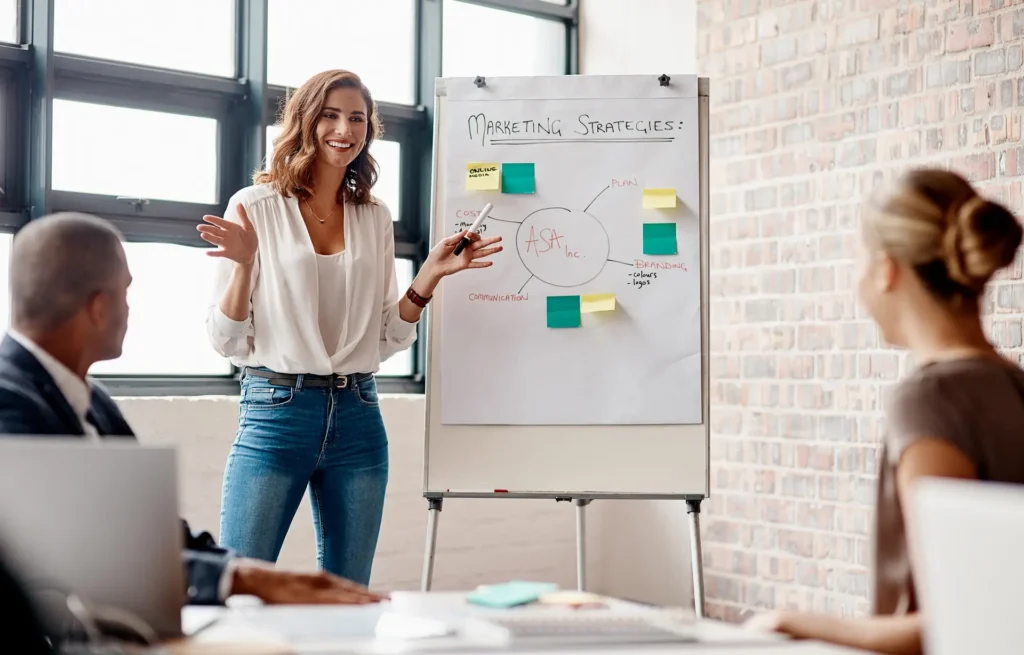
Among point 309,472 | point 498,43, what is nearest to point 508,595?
point 309,472

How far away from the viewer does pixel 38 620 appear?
3.02 feet

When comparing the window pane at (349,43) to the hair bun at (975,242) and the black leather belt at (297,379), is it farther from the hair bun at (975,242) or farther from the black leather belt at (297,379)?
the hair bun at (975,242)

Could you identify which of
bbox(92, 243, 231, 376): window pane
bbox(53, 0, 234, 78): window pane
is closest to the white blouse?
bbox(92, 243, 231, 376): window pane

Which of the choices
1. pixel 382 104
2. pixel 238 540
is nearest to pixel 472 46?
pixel 382 104

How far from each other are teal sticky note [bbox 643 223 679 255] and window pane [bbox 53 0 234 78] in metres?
1.66

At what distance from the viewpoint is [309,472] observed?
2.56 meters

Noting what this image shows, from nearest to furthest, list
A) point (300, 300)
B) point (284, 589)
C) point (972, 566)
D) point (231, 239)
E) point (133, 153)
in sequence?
point (972, 566)
point (284, 589)
point (231, 239)
point (300, 300)
point (133, 153)

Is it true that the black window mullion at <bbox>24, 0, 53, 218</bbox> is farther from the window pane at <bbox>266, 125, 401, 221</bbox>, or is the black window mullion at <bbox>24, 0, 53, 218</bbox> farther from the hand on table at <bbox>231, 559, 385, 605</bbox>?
the hand on table at <bbox>231, 559, 385, 605</bbox>

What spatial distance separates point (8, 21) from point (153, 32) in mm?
440

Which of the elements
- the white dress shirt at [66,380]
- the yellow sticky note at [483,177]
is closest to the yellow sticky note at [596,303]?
the yellow sticky note at [483,177]

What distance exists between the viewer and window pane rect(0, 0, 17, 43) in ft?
11.0

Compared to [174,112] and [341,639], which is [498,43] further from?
[341,639]

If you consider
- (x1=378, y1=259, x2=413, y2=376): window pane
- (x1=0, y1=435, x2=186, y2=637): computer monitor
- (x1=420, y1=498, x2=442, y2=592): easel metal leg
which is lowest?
(x1=420, y1=498, x2=442, y2=592): easel metal leg

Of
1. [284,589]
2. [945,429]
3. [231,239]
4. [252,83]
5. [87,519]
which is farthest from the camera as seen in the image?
[252,83]
